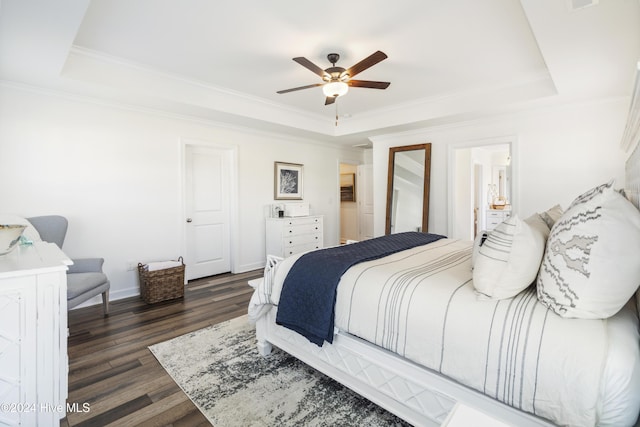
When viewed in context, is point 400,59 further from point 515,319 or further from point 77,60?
point 77,60

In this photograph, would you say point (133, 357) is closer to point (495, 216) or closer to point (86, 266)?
point (86, 266)

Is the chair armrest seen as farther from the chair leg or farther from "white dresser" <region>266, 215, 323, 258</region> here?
"white dresser" <region>266, 215, 323, 258</region>

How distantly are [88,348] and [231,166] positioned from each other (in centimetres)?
290

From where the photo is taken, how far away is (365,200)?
699 centimetres

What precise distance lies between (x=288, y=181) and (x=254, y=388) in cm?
386

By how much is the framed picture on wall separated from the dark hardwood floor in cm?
194

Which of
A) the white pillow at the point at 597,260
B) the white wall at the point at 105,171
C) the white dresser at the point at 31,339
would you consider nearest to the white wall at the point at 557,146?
the white pillow at the point at 597,260

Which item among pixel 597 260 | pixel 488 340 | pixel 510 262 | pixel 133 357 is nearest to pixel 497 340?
pixel 488 340

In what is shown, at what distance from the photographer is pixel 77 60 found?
2.84 metres

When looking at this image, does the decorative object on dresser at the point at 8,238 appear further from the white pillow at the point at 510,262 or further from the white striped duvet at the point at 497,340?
the white pillow at the point at 510,262

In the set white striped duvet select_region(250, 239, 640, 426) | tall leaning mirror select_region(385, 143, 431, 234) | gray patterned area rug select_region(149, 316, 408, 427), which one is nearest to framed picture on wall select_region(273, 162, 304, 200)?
tall leaning mirror select_region(385, 143, 431, 234)

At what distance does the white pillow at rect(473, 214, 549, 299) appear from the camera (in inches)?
52.9

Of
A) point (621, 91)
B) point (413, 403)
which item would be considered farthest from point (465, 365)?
point (621, 91)

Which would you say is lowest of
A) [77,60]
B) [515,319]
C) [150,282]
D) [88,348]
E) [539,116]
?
[88,348]
